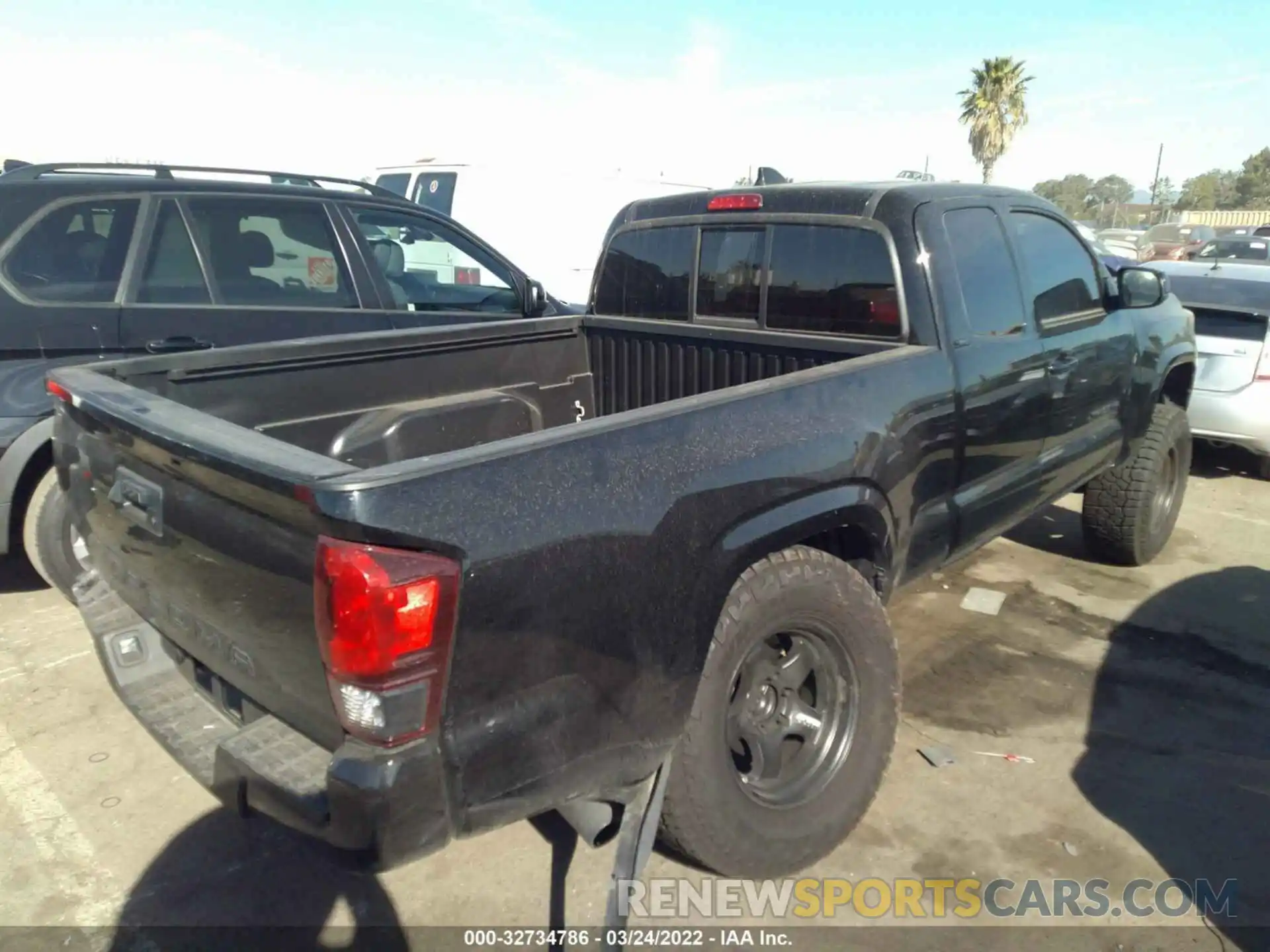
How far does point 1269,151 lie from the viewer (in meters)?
66.6

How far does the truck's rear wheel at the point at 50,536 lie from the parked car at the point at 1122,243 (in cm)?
1808

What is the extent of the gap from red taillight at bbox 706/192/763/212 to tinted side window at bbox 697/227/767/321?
8 cm

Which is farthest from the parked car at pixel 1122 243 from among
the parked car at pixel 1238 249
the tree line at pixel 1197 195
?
the tree line at pixel 1197 195

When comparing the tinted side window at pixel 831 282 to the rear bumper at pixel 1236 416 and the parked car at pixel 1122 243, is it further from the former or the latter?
the parked car at pixel 1122 243

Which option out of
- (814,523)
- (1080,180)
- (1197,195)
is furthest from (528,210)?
(1080,180)

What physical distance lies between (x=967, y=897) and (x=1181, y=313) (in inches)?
144

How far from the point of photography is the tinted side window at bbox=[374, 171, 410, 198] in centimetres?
1006

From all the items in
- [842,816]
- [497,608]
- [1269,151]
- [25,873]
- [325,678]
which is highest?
[1269,151]

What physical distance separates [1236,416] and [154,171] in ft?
21.8

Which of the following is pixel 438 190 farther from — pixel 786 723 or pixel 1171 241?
pixel 1171 241

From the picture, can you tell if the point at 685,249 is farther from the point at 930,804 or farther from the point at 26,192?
the point at 26,192

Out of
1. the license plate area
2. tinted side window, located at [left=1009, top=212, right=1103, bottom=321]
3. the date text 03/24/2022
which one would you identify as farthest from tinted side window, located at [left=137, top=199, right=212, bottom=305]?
tinted side window, located at [left=1009, top=212, right=1103, bottom=321]

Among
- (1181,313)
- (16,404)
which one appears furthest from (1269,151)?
(16,404)

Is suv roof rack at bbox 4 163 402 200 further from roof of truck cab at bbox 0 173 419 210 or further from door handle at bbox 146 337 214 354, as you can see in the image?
door handle at bbox 146 337 214 354
